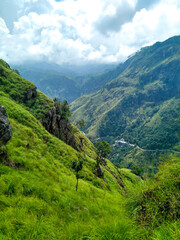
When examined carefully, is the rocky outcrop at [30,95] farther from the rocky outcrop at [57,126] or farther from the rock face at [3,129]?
the rock face at [3,129]

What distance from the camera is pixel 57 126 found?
178 ft

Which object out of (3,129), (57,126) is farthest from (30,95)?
(3,129)

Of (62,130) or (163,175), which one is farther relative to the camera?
(62,130)

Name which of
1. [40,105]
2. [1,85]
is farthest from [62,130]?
[1,85]

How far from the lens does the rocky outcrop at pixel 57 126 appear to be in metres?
46.0

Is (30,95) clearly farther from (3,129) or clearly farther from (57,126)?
(3,129)

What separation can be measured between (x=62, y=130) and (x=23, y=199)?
166 ft

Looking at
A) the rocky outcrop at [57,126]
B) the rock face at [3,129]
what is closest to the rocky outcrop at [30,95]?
the rocky outcrop at [57,126]

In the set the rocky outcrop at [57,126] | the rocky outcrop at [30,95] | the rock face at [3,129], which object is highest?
the rocky outcrop at [30,95]

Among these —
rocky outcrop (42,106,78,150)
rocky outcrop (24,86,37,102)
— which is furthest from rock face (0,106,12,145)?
rocky outcrop (24,86,37,102)

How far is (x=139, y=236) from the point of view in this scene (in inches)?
188

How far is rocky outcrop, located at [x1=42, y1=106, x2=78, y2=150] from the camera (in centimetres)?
4604

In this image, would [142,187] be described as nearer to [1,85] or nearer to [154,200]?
[154,200]

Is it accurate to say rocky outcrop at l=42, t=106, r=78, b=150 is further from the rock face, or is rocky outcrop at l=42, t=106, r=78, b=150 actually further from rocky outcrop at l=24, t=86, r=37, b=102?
the rock face
